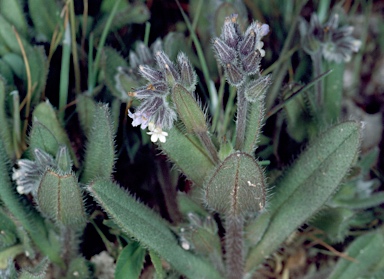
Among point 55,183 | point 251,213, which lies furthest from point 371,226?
point 55,183

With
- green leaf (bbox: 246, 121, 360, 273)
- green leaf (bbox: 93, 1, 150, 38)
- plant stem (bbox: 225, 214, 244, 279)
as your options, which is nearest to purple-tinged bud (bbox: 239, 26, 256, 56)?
green leaf (bbox: 246, 121, 360, 273)

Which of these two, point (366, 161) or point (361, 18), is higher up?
point (361, 18)

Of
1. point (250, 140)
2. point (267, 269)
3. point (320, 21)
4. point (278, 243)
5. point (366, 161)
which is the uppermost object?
point (320, 21)

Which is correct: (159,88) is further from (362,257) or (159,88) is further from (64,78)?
(362,257)

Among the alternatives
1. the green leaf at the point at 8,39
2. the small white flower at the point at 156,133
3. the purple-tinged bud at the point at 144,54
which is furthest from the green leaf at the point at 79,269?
the green leaf at the point at 8,39

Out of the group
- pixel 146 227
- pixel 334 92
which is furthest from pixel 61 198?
pixel 334 92

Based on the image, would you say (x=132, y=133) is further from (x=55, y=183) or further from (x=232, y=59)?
(x=232, y=59)
